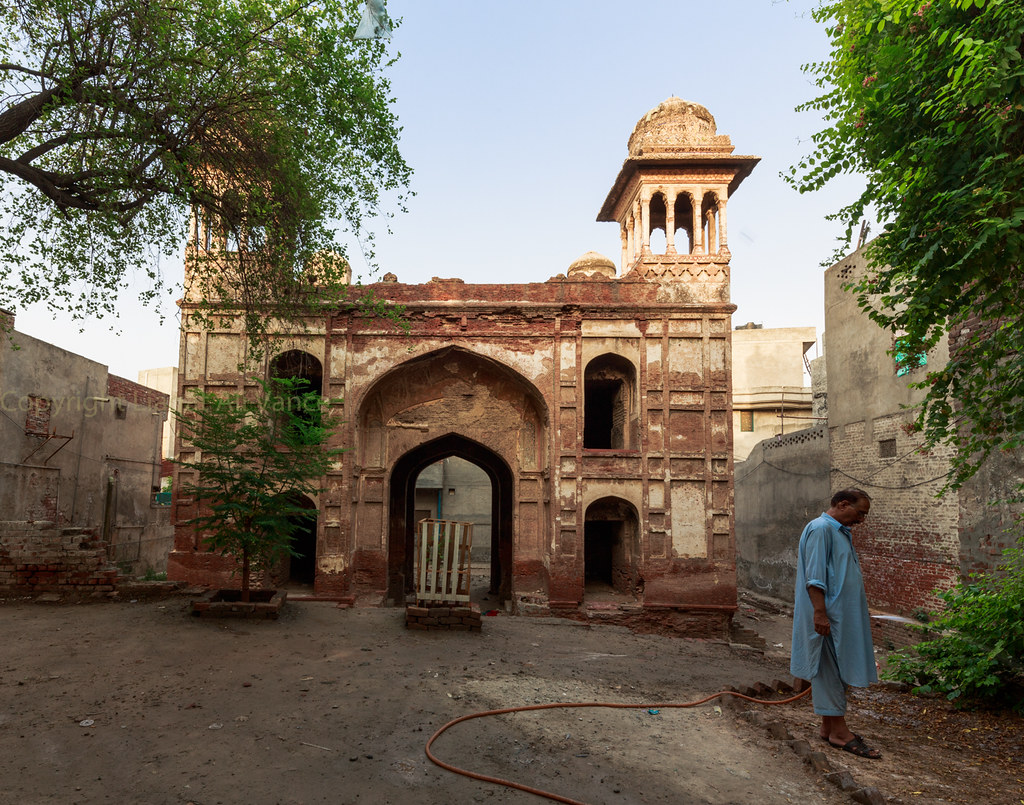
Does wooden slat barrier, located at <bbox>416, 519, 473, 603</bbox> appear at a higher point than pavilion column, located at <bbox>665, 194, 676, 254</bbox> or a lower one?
lower

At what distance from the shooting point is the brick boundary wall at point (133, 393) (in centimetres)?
1950

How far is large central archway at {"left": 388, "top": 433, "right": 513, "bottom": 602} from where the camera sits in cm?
1580

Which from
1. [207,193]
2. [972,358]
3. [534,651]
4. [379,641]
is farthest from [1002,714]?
[207,193]

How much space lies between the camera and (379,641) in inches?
358

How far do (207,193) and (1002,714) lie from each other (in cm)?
903

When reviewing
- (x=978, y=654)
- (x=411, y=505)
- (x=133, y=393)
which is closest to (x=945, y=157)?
(x=978, y=654)

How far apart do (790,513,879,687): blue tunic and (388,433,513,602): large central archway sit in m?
10.5

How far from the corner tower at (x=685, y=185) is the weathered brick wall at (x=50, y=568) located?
37.9 ft

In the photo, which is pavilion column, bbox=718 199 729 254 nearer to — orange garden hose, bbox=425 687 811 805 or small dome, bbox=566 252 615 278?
small dome, bbox=566 252 615 278

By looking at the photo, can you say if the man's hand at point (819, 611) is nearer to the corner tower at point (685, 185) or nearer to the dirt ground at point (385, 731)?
the dirt ground at point (385, 731)

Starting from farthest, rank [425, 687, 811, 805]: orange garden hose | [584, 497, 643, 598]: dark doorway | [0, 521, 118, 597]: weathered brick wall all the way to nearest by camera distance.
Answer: [584, 497, 643, 598]: dark doorway → [0, 521, 118, 597]: weathered brick wall → [425, 687, 811, 805]: orange garden hose

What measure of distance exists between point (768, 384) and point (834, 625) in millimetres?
29864

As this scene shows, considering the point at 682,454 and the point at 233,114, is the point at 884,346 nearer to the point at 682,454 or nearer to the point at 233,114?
the point at 682,454

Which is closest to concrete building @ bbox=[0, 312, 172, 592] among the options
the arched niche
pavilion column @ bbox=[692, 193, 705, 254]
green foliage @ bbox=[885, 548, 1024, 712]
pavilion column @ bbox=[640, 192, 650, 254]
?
the arched niche
